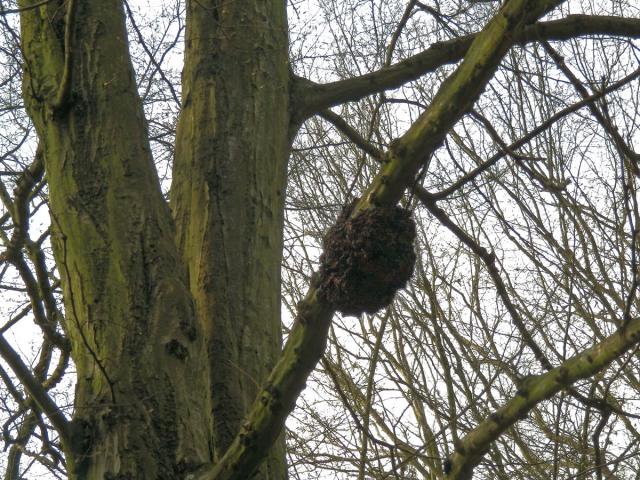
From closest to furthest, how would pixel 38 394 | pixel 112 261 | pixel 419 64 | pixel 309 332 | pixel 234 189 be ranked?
pixel 309 332 → pixel 38 394 → pixel 112 261 → pixel 234 189 → pixel 419 64

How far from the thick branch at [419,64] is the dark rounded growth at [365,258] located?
102 cm

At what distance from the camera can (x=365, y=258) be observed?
1.79m

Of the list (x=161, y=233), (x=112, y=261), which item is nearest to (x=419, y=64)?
(x=161, y=233)

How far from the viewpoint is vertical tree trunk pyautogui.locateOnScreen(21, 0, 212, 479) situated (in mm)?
1921

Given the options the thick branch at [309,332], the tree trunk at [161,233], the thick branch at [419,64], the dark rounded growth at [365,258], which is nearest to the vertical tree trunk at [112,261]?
the tree trunk at [161,233]

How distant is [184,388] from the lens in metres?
2.00

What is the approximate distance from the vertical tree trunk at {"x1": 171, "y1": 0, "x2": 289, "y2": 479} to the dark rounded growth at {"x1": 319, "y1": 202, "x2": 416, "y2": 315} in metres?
0.47

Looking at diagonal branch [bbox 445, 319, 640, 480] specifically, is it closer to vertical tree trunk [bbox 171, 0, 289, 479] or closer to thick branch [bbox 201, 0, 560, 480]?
vertical tree trunk [bbox 171, 0, 289, 479]

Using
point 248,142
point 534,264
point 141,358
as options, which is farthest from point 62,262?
point 534,264

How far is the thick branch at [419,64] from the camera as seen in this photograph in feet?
9.18

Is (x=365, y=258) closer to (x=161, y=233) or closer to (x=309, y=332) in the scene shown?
(x=309, y=332)

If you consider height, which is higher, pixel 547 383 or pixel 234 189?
pixel 234 189

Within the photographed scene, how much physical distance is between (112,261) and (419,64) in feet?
4.41

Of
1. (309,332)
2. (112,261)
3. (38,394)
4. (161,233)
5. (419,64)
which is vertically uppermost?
(419,64)
